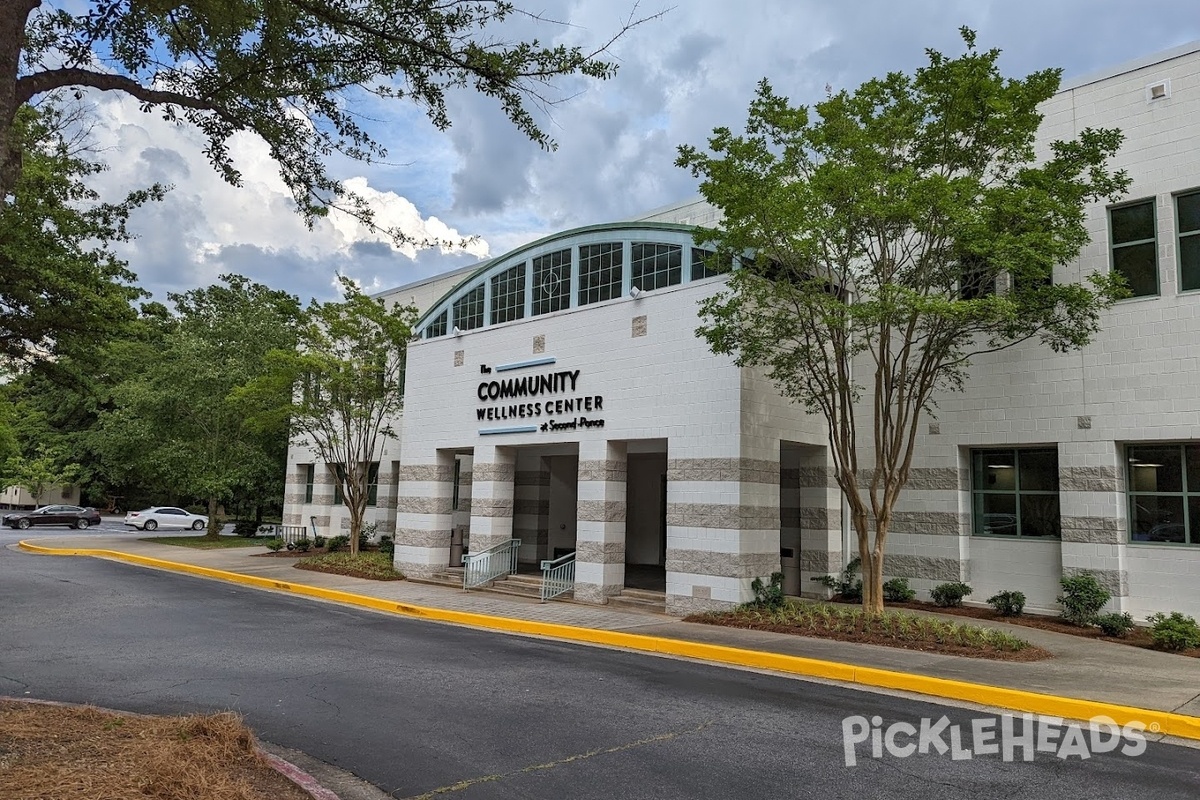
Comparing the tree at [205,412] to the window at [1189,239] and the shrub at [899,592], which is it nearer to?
the shrub at [899,592]

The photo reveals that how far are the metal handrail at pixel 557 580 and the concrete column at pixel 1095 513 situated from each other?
9552 mm

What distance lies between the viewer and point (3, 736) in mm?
5770

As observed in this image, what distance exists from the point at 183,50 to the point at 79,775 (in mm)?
6765

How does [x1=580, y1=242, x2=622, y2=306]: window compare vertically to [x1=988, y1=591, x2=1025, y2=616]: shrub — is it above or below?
above

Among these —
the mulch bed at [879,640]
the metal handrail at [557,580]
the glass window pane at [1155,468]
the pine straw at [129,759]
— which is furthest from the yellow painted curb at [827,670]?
the glass window pane at [1155,468]

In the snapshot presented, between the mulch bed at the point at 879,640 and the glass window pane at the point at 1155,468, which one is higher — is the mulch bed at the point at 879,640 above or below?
below

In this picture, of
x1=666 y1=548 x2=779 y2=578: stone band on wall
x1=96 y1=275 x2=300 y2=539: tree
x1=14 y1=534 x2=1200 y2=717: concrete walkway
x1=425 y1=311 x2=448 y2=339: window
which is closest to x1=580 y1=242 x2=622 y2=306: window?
x1=425 y1=311 x2=448 y2=339: window

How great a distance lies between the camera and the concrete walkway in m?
8.75

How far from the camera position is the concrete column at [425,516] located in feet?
68.1

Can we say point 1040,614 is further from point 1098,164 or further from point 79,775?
point 79,775

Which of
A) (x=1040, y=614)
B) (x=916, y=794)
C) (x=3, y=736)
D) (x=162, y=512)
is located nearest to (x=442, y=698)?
(x=3, y=736)

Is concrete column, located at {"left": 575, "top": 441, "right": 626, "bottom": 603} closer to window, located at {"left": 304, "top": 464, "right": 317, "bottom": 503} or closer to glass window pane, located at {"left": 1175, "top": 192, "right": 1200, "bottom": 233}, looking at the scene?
glass window pane, located at {"left": 1175, "top": 192, "right": 1200, "bottom": 233}

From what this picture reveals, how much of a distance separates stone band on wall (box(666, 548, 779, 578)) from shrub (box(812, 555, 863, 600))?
72.4 inches

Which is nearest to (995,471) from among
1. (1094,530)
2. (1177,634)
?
(1094,530)
